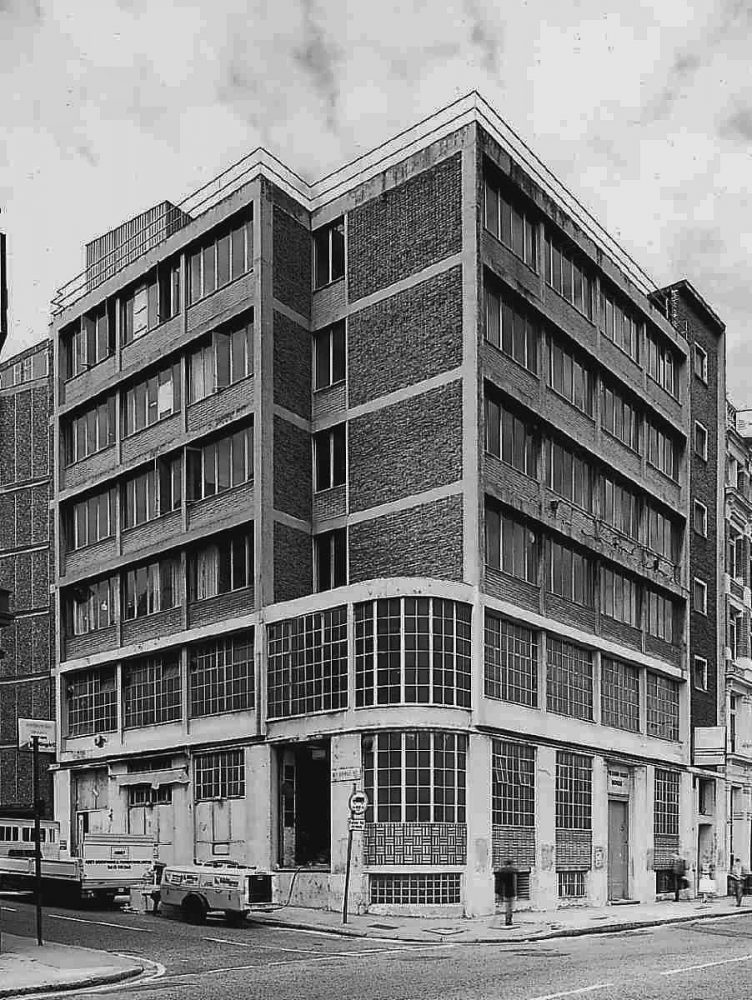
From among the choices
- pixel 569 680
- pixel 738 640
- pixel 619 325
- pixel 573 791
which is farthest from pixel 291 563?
pixel 738 640

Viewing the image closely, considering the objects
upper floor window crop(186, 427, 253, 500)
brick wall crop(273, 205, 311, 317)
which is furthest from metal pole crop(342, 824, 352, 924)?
brick wall crop(273, 205, 311, 317)

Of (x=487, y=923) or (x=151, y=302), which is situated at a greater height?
(x=151, y=302)

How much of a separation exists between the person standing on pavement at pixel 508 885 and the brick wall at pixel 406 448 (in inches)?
423

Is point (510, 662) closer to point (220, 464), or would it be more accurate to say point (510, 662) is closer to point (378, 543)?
point (378, 543)

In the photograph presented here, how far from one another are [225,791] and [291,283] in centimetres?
1571

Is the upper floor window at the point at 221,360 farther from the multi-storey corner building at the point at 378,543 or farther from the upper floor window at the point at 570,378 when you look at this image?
the upper floor window at the point at 570,378

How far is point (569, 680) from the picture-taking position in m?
45.5

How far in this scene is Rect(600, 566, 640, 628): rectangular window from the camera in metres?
49.2

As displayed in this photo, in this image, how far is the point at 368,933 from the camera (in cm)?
3206

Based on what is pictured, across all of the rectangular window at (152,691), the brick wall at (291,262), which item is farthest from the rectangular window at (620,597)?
the rectangular window at (152,691)

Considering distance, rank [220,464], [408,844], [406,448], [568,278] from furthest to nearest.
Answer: [568,278] < [220,464] < [406,448] < [408,844]

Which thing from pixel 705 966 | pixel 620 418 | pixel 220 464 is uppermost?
pixel 620 418

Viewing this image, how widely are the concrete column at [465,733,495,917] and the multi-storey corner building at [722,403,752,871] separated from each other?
22.2 metres

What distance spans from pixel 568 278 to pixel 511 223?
4415mm
